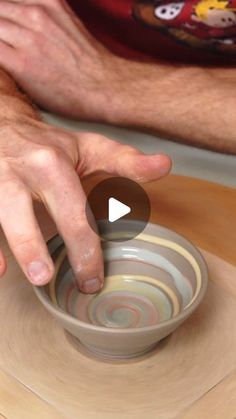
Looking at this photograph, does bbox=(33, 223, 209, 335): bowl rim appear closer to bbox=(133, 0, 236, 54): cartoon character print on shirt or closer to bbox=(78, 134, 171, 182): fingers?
bbox=(78, 134, 171, 182): fingers

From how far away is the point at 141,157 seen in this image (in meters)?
1.04

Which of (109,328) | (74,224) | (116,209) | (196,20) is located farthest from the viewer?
(196,20)

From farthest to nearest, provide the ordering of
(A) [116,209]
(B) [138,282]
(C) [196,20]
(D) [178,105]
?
(C) [196,20], (D) [178,105], (A) [116,209], (B) [138,282]

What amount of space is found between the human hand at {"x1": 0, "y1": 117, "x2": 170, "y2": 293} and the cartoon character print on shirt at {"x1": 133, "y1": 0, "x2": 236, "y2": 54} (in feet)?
2.40

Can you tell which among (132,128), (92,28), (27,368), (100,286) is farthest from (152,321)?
(92,28)

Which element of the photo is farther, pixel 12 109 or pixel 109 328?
pixel 12 109

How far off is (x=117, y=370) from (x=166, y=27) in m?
1.12

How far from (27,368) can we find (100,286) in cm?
18

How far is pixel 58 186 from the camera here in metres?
1.00

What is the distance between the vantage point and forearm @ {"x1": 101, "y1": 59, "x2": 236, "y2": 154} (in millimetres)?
1560

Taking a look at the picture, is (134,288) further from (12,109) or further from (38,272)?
(12,109)

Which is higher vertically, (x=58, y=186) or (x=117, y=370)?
(x=58, y=186)
